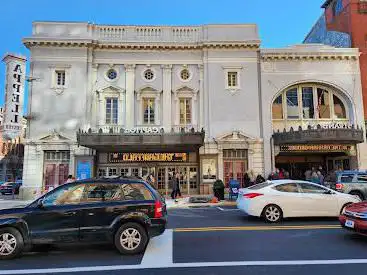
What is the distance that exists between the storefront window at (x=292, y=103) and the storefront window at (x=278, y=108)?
56 centimetres

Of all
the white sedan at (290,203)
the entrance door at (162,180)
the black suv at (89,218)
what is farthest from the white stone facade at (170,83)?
the black suv at (89,218)

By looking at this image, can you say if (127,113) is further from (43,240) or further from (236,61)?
(43,240)

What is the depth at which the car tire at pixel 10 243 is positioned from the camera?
6.73 meters

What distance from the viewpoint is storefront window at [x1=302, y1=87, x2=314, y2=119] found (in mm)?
24422

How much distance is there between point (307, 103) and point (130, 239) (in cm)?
2087

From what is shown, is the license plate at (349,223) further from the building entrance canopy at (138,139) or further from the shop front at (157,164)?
the shop front at (157,164)

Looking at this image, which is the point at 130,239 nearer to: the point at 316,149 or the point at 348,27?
the point at 316,149

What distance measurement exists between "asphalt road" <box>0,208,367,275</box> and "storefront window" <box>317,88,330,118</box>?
652 inches

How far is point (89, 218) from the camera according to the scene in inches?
277

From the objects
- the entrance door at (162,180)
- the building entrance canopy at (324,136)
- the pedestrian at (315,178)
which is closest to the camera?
the pedestrian at (315,178)

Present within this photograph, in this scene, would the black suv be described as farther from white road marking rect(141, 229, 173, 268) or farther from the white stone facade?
the white stone facade

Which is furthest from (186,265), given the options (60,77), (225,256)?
(60,77)

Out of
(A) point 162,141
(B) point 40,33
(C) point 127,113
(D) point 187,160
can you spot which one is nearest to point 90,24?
(B) point 40,33

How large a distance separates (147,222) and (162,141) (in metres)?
13.2
